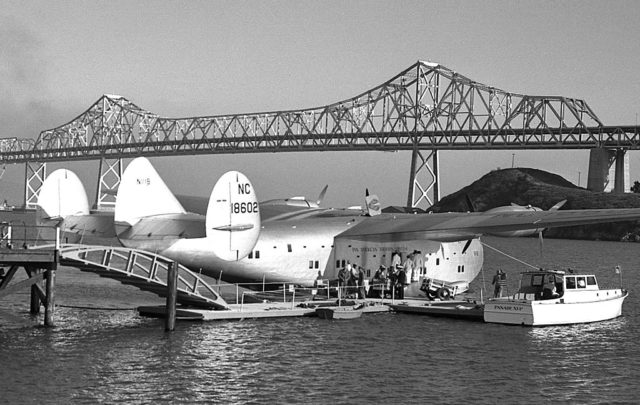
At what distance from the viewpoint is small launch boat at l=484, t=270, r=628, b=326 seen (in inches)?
1458

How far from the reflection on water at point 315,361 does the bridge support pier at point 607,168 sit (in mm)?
128732

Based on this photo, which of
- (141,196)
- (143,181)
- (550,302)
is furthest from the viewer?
(143,181)

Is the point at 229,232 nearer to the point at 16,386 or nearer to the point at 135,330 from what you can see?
the point at 135,330

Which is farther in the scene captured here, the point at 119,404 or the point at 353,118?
the point at 353,118

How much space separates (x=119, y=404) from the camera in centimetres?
2330

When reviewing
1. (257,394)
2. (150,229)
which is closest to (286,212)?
(150,229)

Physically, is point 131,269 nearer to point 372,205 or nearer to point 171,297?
point 171,297

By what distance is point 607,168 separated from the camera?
163 metres

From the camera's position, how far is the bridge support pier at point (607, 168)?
162000 mm

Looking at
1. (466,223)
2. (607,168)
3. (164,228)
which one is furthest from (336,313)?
(607,168)

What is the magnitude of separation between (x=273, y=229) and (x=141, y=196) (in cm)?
644

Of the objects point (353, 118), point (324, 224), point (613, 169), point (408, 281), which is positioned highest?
point (353, 118)

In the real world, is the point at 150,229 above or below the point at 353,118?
below

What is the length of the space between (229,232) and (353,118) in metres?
156
